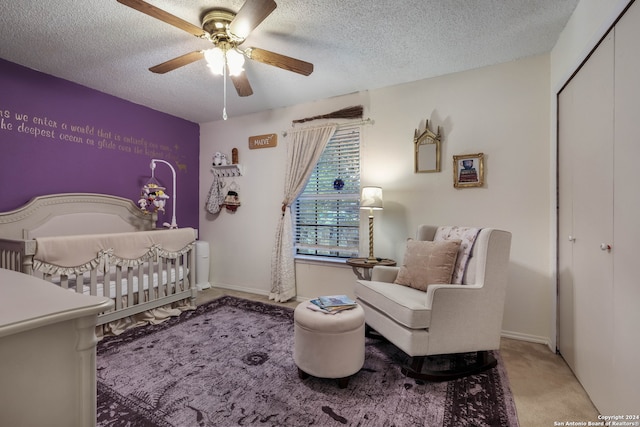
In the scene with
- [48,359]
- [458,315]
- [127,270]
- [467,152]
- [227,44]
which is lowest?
[458,315]

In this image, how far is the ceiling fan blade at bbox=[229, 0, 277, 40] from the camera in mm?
1405

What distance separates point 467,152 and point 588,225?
A: 44.4 inches

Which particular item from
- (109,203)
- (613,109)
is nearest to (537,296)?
(613,109)

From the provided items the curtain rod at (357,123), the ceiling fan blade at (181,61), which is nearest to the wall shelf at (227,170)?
the curtain rod at (357,123)

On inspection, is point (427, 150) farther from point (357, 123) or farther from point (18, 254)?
point (18, 254)

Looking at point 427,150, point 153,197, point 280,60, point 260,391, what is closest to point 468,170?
point 427,150

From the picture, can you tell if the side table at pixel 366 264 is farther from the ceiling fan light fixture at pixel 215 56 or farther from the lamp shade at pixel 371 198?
the ceiling fan light fixture at pixel 215 56

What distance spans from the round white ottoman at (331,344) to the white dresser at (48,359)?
1.06 metres

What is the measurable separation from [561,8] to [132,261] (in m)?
3.69

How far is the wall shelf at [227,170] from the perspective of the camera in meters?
3.75

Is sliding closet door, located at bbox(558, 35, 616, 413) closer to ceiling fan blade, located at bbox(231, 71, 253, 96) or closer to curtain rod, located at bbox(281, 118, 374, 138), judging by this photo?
curtain rod, located at bbox(281, 118, 374, 138)

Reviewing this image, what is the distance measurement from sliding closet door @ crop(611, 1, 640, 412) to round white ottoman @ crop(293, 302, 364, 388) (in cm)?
120

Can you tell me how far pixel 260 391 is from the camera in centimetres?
166

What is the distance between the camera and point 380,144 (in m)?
2.96
